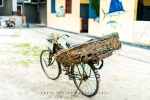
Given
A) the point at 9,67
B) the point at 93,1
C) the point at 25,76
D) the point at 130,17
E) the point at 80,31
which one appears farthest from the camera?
the point at 80,31

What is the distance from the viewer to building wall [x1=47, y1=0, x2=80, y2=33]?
16.2 meters

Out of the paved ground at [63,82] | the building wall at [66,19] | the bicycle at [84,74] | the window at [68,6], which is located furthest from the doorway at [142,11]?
the bicycle at [84,74]

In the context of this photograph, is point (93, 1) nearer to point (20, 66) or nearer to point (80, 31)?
point (80, 31)

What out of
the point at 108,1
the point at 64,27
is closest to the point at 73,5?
the point at 64,27

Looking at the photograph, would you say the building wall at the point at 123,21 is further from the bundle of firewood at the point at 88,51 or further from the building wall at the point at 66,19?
the bundle of firewood at the point at 88,51

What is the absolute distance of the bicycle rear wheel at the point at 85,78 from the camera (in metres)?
4.29

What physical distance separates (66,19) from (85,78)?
13989mm

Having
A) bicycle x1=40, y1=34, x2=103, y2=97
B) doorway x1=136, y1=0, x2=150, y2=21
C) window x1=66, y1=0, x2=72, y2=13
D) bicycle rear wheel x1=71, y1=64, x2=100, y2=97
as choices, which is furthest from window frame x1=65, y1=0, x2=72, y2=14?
bicycle rear wheel x1=71, y1=64, x2=100, y2=97

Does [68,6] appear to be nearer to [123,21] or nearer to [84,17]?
[84,17]

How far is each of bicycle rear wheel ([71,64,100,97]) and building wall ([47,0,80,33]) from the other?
38.5 feet

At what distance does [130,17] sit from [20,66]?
6467 mm

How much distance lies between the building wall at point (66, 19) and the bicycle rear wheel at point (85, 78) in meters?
11.7

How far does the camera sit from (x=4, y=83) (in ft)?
16.8

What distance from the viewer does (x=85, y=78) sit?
435cm
